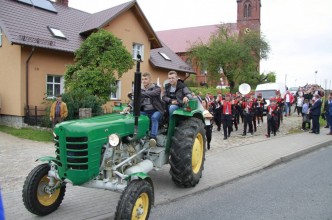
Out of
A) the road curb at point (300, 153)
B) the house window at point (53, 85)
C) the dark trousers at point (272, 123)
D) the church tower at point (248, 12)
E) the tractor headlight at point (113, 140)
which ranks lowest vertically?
the road curb at point (300, 153)

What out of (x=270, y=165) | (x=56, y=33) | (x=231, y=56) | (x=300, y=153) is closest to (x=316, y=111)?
(x=300, y=153)

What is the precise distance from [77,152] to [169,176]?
3.43 metres

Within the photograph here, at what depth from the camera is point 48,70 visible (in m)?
17.5

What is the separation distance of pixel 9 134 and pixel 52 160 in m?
10.6

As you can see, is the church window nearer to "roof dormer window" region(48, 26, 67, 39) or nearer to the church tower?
the church tower

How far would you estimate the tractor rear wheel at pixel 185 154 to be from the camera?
6188 millimetres

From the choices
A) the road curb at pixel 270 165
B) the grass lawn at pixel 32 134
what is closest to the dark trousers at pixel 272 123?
the road curb at pixel 270 165

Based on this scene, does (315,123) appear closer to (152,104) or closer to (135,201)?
(152,104)

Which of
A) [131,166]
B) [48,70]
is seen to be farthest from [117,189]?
[48,70]

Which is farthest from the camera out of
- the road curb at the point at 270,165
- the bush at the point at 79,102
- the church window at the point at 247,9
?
the church window at the point at 247,9

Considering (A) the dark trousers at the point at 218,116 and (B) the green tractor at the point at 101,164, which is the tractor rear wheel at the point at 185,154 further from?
(A) the dark trousers at the point at 218,116

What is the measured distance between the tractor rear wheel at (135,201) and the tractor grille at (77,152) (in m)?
0.69

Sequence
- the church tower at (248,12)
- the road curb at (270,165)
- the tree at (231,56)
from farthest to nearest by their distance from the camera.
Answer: the church tower at (248,12) → the tree at (231,56) → the road curb at (270,165)

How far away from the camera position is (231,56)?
121 feet
